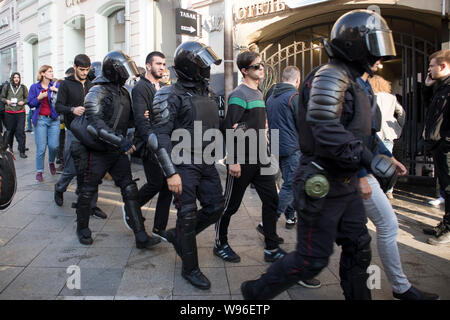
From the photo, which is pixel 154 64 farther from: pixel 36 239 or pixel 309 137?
pixel 309 137

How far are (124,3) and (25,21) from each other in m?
7.93

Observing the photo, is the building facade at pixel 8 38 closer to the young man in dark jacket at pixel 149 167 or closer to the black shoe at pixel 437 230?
the young man in dark jacket at pixel 149 167

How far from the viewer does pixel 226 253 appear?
3.61m

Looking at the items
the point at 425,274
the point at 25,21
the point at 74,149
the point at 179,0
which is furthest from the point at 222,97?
the point at 25,21

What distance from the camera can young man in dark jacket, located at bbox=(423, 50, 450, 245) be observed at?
4117 millimetres

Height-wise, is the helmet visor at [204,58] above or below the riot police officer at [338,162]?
above

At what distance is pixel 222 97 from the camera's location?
8.09 m

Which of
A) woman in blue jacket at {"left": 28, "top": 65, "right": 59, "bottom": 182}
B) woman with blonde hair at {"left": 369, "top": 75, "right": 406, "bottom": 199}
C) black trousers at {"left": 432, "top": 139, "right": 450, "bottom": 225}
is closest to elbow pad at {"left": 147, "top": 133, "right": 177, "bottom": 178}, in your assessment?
black trousers at {"left": 432, "top": 139, "right": 450, "bottom": 225}

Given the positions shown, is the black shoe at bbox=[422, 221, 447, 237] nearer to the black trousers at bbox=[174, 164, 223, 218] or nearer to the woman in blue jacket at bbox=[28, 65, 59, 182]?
the black trousers at bbox=[174, 164, 223, 218]

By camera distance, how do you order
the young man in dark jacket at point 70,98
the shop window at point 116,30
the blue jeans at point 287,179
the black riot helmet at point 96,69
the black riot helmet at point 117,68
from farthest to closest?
the shop window at point 116,30 < the young man in dark jacket at point 70,98 < the black riot helmet at point 96,69 < the blue jeans at point 287,179 < the black riot helmet at point 117,68

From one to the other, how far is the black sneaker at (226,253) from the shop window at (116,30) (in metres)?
9.38

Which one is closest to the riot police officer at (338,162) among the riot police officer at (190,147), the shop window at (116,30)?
the riot police officer at (190,147)

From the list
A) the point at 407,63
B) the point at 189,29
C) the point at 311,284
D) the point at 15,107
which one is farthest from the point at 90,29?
the point at 311,284

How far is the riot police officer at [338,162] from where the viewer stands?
84.4 inches
